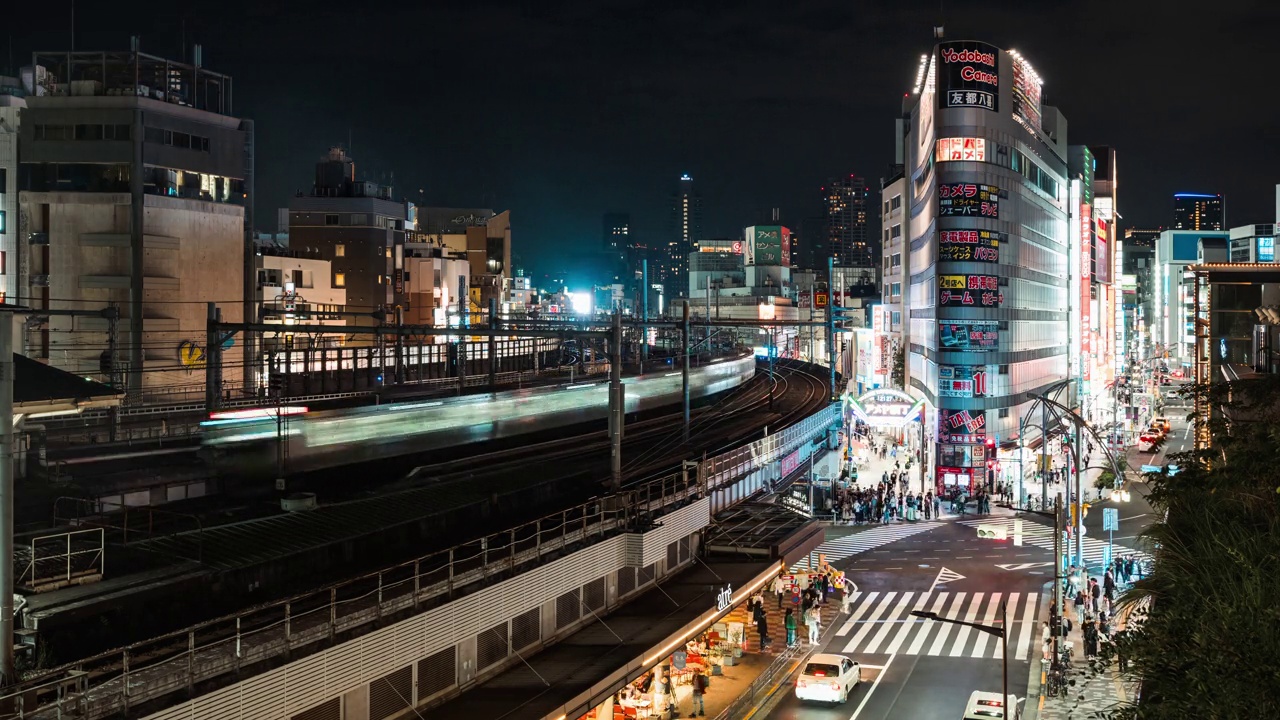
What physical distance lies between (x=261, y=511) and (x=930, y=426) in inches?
1718

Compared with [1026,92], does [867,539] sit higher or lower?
lower

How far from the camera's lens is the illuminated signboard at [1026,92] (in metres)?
61.1

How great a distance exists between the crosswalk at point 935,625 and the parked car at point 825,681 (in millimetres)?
4014

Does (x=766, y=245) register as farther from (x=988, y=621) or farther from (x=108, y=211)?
(x=988, y=621)

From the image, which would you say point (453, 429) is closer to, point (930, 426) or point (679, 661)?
point (679, 661)

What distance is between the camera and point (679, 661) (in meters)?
22.9

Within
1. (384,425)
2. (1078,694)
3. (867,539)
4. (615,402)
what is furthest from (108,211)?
(1078,694)

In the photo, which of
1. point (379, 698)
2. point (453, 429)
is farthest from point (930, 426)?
point (379, 698)

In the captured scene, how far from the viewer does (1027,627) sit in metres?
30.5

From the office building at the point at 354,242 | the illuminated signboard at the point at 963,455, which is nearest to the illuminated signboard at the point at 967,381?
the illuminated signboard at the point at 963,455

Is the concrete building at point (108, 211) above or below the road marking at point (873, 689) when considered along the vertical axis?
above

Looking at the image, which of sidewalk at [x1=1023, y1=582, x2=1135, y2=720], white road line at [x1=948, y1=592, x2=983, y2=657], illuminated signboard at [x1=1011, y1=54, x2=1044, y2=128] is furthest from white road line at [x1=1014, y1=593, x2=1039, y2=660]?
illuminated signboard at [x1=1011, y1=54, x2=1044, y2=128]

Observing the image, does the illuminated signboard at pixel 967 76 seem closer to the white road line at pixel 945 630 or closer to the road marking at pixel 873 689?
the white road line at pixel 945 630

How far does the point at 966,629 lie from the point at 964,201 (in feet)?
98.4
